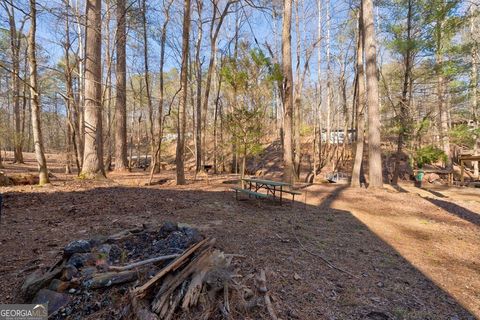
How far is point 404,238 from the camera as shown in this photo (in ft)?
15.5

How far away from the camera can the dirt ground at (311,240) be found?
8.14 ft

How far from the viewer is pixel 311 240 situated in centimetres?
412

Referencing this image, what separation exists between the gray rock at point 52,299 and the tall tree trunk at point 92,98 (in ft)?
21.7

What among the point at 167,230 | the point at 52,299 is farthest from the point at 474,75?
the point at 52,299

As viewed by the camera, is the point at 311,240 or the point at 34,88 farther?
the point at 34,88

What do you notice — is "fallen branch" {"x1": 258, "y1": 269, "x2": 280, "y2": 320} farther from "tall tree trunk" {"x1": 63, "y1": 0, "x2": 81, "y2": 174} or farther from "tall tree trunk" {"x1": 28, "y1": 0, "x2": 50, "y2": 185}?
"tall tree trunk" {"x1": 63, "y1": 0, "x2": 81, "y2": 174}

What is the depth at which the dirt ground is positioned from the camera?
8.14 ft

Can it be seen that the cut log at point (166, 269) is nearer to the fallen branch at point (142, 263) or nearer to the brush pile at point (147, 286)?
the brush pile at point (147, 286)

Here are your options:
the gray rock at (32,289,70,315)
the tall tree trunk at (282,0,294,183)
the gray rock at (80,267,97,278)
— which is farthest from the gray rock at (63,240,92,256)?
the tall tree trunk at (282,0,294,183)

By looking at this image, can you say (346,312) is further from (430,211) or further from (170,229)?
(430,211)

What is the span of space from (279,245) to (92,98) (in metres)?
Answer: 7.42

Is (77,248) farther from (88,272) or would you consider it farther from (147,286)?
(147,286)

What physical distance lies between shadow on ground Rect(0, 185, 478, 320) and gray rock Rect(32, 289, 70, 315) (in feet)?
1.13

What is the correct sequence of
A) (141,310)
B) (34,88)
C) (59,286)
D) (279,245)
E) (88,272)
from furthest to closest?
(34,88) < (279,245) < (88,272) < (59,286) < (141,310)
